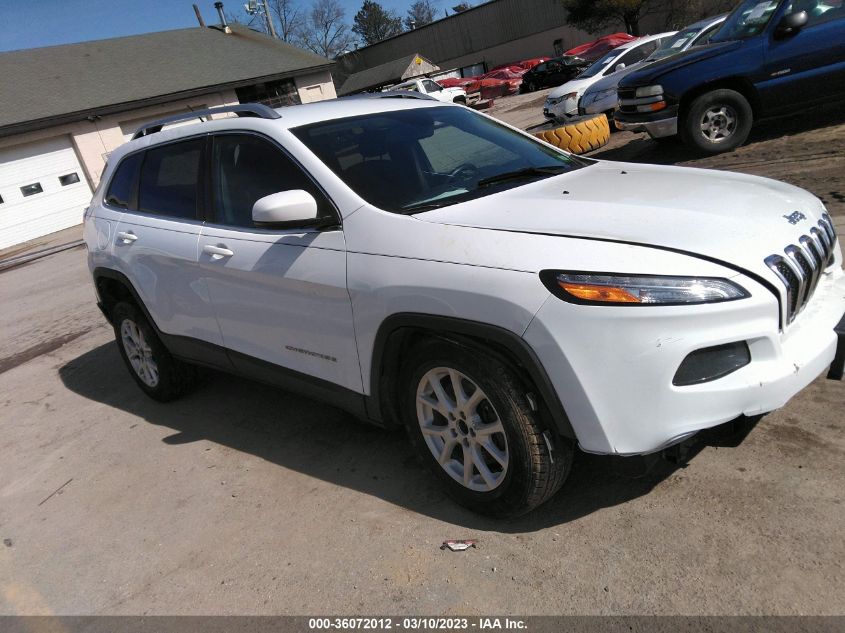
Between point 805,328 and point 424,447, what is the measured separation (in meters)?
1.64

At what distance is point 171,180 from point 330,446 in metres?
1.99

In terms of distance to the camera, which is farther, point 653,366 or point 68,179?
point 68,179

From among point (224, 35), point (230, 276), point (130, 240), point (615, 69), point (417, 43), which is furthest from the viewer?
point (417, 43)

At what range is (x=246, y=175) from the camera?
3.74 meters

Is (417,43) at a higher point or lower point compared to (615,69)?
higher

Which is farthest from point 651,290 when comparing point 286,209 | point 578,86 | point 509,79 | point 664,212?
point 509,79

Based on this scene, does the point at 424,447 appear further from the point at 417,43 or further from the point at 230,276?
the point at 417,43

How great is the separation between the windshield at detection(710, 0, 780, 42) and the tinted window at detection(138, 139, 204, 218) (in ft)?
23.2

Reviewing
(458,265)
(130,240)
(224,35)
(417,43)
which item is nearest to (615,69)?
(130,240)

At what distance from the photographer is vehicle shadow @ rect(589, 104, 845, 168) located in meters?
8.75

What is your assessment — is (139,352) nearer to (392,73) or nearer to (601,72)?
(601,72)

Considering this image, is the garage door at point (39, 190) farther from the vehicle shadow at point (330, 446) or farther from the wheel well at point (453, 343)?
the wheel well at point (453, 343)

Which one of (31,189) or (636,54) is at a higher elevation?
(31,189)

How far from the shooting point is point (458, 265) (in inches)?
104
